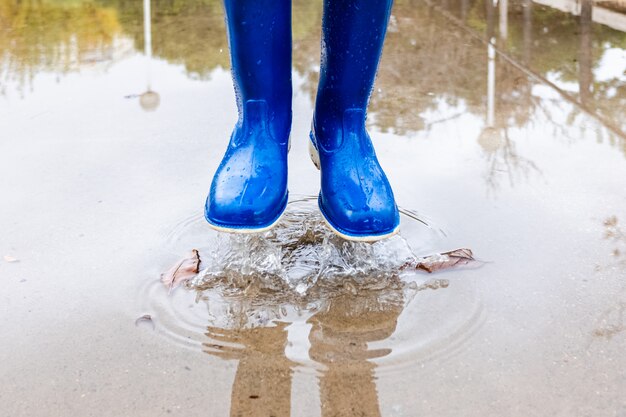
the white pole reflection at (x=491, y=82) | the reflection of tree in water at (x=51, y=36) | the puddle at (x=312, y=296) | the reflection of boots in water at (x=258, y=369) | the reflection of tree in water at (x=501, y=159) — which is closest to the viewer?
the reflection of boots in water at (x=258, y=369)

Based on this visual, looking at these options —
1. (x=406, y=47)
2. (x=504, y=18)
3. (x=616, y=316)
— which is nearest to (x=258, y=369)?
(x=616, y=316)

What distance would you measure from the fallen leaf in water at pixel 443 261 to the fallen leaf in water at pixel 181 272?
410 mm

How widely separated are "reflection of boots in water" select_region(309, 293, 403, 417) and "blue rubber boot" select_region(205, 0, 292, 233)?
240mm

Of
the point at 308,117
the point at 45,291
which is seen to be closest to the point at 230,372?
the point at 45,291

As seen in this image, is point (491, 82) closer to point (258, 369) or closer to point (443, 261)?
point (443, 261)

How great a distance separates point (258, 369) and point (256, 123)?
532mm

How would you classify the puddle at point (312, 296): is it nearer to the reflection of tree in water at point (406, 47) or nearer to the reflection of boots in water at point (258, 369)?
the reflection of boots in water at point (258, 369)

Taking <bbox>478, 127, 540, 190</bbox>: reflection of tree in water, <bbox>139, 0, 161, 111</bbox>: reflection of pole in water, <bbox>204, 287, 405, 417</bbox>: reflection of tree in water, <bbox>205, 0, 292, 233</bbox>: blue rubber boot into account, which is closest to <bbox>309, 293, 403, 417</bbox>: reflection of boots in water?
<bbox>204, 287, 405, 417</bbox>: reflection of tree in water

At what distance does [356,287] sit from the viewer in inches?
56.2

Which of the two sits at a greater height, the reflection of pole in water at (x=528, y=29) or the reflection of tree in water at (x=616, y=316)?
the reflection of pole in water at (x=528, y=29)

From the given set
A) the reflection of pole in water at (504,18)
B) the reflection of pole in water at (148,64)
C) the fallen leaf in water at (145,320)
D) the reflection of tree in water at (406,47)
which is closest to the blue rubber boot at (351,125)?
the fallen leaf in water at (145,320)

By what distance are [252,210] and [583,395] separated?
66cm

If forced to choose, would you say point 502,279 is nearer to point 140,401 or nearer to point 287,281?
point 287,281

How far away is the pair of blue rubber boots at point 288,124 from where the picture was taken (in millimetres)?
1415
